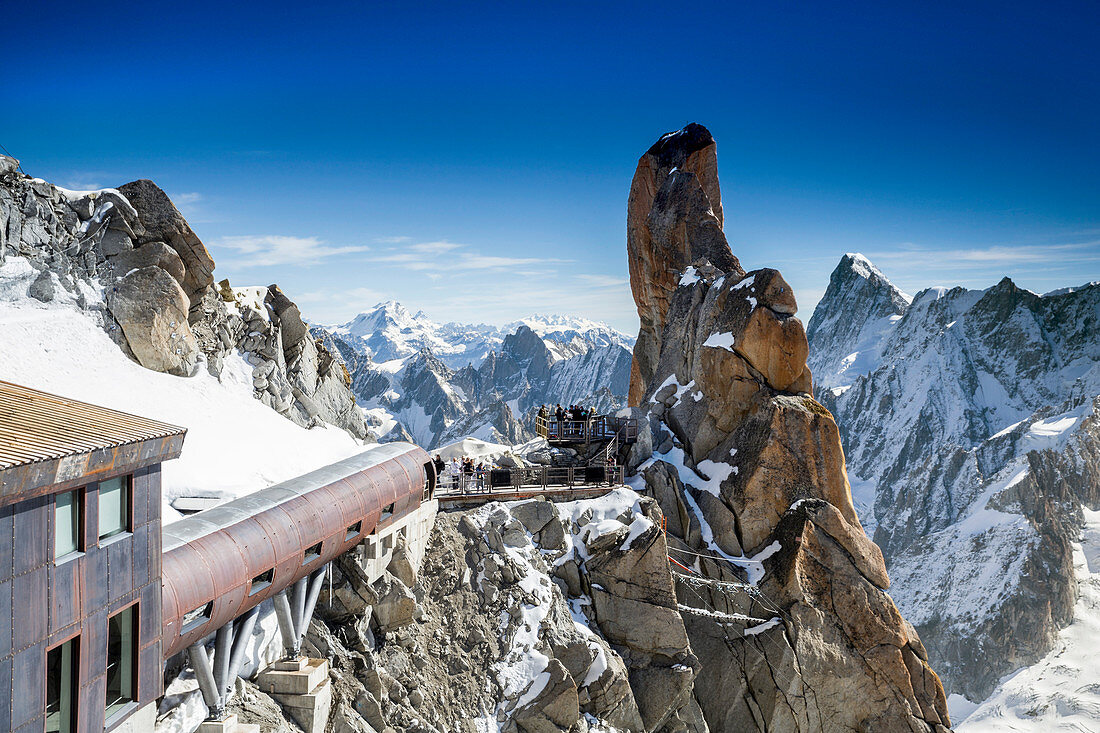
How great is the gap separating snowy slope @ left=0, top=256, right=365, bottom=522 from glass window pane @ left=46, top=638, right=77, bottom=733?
43.3ft

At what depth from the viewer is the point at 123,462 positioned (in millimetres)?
13227

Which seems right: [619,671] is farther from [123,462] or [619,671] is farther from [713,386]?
[123,462]

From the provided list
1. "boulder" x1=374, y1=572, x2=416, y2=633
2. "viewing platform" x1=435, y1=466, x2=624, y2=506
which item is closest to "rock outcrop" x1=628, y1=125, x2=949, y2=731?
"viewing platform" x1=435, y1=466, x2=624, y2=506

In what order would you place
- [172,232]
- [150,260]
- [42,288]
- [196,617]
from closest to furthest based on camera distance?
[196,617], [42,288], [150,260], [172,232]

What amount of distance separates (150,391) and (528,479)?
17305 mm

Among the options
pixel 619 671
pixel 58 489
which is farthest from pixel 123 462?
pixel 619 671

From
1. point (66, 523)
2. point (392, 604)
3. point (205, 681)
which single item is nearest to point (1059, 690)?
point (392, 604)

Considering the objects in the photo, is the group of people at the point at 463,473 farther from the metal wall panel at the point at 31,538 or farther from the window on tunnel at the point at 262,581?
the metal wall panel at the point at 31,538

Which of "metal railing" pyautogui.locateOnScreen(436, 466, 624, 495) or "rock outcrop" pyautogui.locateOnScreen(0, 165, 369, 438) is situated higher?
"rock outcrop" pyautogui.locateOnScreen(0, 165, 369, 438)

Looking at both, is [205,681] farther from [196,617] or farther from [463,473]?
[463,473]

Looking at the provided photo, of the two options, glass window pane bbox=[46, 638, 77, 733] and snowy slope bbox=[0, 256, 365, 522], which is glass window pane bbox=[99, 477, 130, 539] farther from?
snowy slope bbox=[0, 256, 365, 522]

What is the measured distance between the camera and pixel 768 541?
35156 millimetres

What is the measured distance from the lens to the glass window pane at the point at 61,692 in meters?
12.7

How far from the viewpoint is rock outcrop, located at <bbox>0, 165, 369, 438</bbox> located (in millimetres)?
32312
